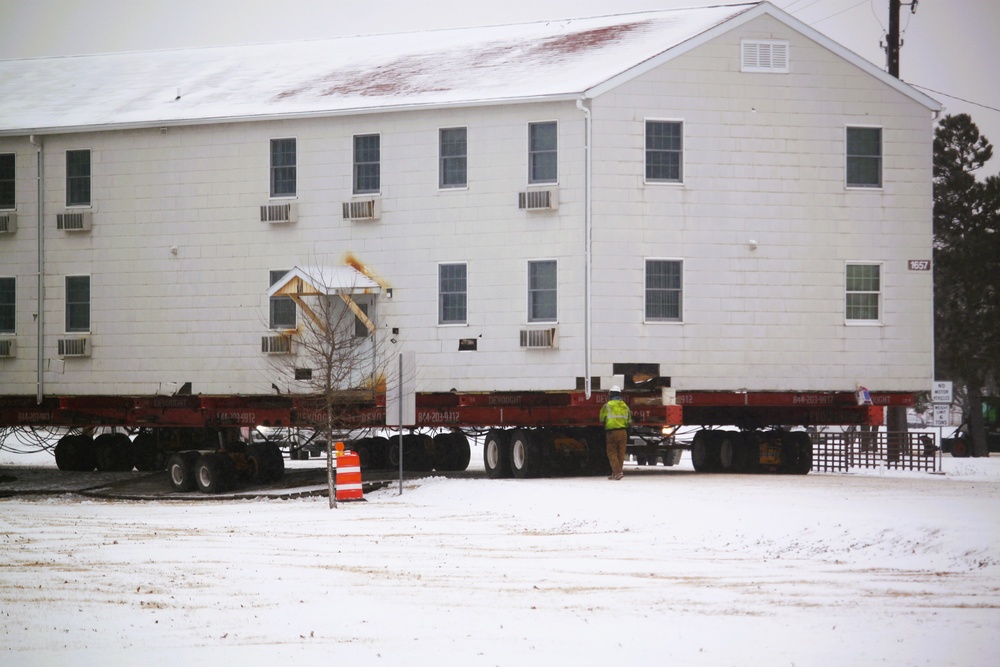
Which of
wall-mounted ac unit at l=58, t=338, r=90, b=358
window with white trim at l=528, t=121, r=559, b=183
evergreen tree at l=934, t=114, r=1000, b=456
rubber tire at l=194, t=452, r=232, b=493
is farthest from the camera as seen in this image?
evergreen tree at l=934, t=114, r=1000, b=456

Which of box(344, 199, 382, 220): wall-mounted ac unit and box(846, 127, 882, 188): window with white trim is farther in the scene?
box(344, 199, 382, 220): wall-mounted ac unit

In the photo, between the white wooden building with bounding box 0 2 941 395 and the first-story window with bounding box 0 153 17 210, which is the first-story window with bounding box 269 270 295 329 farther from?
the first-story window with bounding box 0 153 17 210

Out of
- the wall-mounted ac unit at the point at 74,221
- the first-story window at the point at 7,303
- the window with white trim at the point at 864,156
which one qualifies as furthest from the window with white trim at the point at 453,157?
the first-story window at the point at 7,303

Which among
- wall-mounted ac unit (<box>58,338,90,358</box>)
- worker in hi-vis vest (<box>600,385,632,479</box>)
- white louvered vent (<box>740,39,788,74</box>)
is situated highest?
white louvered vent (<box>740,39,788,74</box>)

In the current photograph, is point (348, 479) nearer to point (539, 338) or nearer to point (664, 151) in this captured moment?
point (539, 338)

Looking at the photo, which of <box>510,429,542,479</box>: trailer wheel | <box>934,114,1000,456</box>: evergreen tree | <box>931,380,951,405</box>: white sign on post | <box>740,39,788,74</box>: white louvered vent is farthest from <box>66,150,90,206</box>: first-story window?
<box>934,114,1000,456</box>: evergreen tree

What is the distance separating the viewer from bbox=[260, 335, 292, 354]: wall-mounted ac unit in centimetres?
3297

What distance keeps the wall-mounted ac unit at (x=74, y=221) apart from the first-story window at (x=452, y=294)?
29.5 ft

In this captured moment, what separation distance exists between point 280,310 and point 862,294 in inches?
495

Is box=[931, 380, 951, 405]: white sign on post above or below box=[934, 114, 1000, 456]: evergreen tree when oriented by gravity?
below

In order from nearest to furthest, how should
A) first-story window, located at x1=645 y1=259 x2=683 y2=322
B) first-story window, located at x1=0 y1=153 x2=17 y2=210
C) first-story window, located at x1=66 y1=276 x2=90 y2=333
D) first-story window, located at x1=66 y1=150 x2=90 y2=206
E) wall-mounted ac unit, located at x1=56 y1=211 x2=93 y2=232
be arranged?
first-story window, located at x1=645 y1=259 x2=683 y2=322
wall-mounted ac unit, located at x1=56 y1=211 x2=93 y2=232
first-story window, located at x1=66 y1=276 x2=90 y2=333
first-story window, located at x1=66 y1=150 x2=90 y2=206
first-story window, located at x1=0 y1=153 x2=17 y2=210

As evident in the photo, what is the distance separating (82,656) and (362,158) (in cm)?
2155

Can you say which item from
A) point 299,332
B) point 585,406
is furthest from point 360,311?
point 585,406

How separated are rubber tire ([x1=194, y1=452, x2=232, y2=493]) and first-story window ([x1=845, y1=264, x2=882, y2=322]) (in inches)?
532
